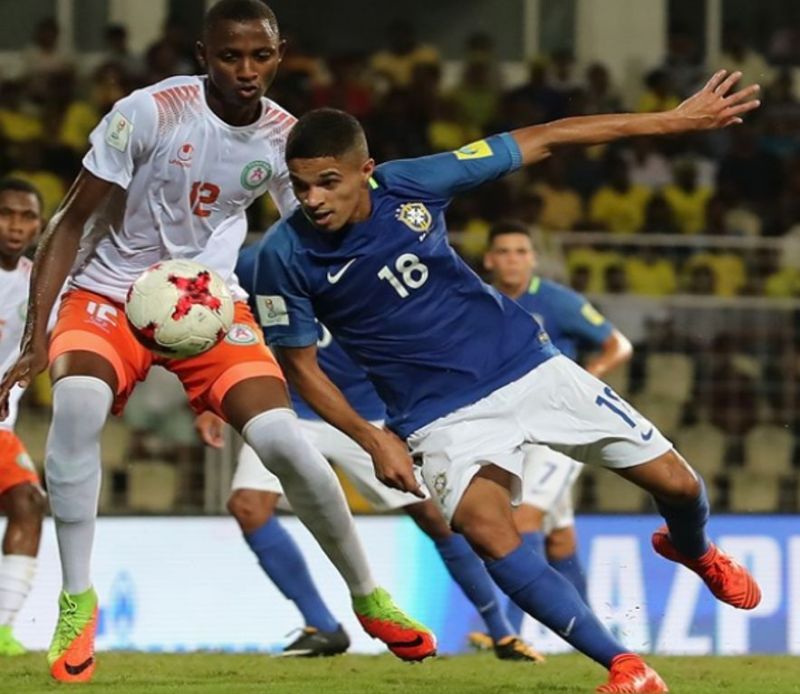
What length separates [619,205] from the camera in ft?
46.8

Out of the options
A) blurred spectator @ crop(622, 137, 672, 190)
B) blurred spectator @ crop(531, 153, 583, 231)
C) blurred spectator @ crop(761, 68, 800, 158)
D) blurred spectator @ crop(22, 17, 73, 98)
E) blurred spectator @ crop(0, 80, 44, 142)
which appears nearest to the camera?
blurred spectator @ crop(0, 80, 44, 142)

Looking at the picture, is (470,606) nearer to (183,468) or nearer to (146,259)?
(183,468)

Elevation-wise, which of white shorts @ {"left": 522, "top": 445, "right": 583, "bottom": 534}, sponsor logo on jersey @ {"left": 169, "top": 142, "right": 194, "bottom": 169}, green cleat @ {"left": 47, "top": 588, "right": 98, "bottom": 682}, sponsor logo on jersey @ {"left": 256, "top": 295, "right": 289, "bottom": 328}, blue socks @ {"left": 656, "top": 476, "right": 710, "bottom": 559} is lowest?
white shorts @ {"left": 522, "top": 445, "right": 583, "bottom": 534}

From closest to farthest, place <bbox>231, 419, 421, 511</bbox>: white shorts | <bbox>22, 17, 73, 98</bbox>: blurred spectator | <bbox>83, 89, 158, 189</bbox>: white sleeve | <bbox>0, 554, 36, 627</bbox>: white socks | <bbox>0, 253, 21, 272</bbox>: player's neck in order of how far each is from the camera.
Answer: <bbox>83, 89, 158, 189</bbox>: white sleeve → <bbox>0, 554, 36, 627</bbox>: white socks → <bbox>0, 253, 21, 272</bbox>: player's neck → <bbox>231, 419, 421, 511</bbox>: white shorts → <bbox>22, 17, 73, 98</bbox>: blurred spectator

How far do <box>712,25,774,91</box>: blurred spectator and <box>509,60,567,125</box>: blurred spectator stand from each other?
1.82m

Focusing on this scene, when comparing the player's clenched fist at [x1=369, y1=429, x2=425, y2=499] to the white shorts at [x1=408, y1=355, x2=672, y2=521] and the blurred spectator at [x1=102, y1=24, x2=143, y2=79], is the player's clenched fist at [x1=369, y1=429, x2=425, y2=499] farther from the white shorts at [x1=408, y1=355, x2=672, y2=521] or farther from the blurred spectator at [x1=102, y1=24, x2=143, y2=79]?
the blurred spectator at [x1=102, y1=24, x2=143, y2=79]

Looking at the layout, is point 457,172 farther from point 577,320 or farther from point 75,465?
point 577,320

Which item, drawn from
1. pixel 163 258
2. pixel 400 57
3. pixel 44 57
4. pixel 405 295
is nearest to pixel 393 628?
pixel 405 295

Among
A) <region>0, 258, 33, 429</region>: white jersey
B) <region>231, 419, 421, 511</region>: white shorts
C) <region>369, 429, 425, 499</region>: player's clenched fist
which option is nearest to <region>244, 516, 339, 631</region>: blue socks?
<region>231, 419, 421, 511</region>: white shorts

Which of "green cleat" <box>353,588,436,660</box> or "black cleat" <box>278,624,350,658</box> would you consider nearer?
"green cleat" <box>353,588,436,660</box>

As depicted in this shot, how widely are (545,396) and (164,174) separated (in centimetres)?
158

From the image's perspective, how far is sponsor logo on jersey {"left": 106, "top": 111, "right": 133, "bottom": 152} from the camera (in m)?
6.52

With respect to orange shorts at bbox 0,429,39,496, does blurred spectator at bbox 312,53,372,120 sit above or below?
above

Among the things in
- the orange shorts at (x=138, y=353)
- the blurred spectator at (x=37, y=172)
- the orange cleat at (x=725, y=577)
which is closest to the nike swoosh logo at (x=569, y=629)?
the orange cleat at (x=725, y=577)
